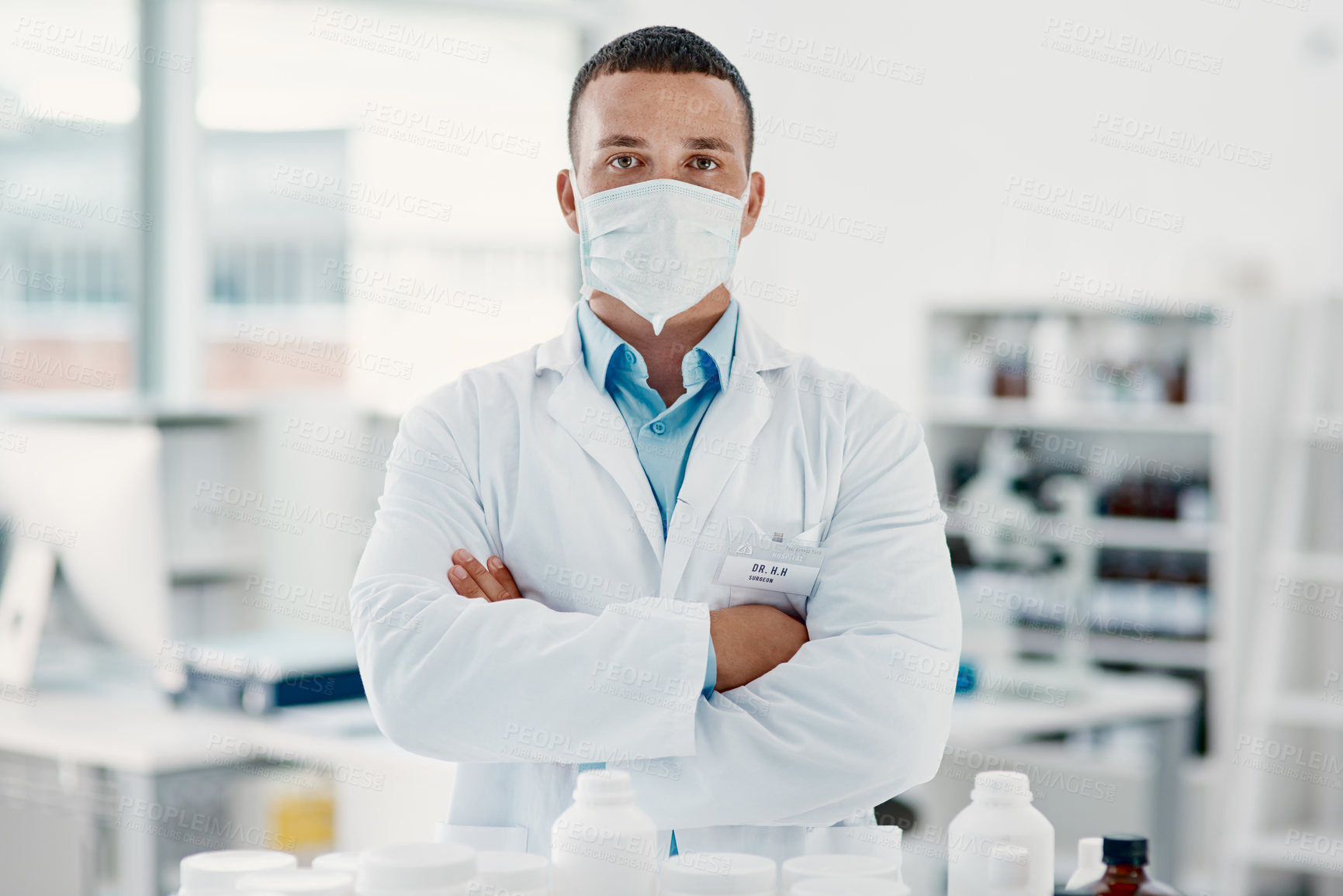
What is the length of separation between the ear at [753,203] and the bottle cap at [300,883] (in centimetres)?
91

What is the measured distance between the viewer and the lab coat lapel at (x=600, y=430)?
1.56 m

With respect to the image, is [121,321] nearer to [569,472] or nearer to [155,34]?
[155,34]

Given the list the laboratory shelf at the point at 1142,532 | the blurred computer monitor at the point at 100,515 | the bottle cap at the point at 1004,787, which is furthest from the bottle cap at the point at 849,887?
→ the laboratory shelf at the point at 1142,532

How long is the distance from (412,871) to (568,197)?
89 centimetres

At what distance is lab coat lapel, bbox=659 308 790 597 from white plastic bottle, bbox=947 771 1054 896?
0.45 m

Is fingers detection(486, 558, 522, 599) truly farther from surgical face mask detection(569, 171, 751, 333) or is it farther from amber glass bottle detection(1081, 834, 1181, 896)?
amber glass bottle detection(1081, 834, 1181, 896)

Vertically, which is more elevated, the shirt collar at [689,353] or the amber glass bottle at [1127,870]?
the shirt collar at [689,353]

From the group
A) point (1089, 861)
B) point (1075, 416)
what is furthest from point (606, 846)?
point (1075, 416)

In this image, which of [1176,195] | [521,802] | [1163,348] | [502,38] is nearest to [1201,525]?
[1163,348]

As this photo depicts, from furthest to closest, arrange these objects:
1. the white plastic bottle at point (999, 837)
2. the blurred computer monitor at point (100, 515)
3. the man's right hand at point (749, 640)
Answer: the blurred computer monitor at point (100, 515) → the man's right hand at point (749, 640) → the white plastic bottle at point (999, 837)

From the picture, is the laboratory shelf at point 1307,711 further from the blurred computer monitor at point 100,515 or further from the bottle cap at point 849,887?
the bottle cap at point 849,887

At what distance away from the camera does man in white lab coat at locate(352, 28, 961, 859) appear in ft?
4.64

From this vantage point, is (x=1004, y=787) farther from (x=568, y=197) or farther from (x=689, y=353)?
(x=568, y=197)

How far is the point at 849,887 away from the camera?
1124 millimetres
